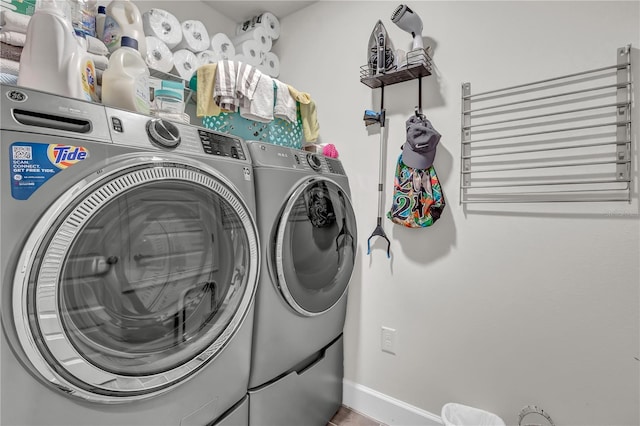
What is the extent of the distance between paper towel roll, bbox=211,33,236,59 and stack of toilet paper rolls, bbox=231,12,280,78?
47 mm

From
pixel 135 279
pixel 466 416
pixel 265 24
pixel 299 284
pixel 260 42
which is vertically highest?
pixel 265 24

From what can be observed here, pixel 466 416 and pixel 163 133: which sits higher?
pixel 163 133

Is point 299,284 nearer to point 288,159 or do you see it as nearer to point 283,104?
point 288,159

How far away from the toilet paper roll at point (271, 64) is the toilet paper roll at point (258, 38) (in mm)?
46

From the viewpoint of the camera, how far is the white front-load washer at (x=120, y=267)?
625 mm

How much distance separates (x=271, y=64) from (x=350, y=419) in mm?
2236

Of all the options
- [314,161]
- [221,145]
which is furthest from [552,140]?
[221,145]

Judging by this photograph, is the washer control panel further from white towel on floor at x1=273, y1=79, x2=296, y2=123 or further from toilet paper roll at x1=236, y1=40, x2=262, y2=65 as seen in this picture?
toilet paper roll at x1=236, y1=40, x2=262, y2=65

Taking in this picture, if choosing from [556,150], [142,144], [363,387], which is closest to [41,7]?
[142,144]

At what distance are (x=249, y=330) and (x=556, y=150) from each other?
4.64 feet

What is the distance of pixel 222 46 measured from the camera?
188cm

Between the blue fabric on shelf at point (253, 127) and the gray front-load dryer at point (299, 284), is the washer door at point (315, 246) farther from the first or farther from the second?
the blue fabric on shelf at point (253, 127)

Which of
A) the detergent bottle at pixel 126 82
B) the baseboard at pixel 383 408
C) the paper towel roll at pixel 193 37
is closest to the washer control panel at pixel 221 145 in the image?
the detergent bottle at pixel 126 82

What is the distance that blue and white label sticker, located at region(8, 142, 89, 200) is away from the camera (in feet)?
2.04
